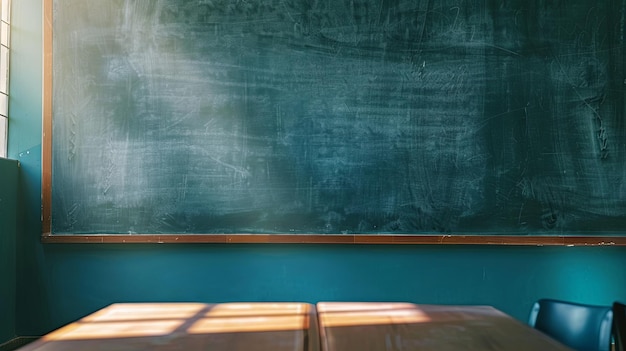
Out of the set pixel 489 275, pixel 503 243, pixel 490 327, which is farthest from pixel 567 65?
pixel 490 327

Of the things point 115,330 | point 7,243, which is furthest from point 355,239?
point 7,243

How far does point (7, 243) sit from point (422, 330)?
9.13 ft

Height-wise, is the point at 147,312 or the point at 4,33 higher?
the point at 4,33

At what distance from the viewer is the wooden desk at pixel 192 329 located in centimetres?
154

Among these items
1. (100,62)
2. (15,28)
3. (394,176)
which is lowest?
(394,176)

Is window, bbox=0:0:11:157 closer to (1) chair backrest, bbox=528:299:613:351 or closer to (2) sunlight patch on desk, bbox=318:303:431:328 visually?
(2) sunlight patch on desk, bbox=318:303:431:328

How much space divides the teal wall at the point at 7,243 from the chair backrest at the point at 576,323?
3.04 meters

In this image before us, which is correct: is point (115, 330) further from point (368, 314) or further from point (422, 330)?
point (422, 330)

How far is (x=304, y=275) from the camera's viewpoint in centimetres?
335

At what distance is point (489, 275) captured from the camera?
3.34m

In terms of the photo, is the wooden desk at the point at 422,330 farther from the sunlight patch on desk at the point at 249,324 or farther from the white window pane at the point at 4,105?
the white window pane at the point at 4,105

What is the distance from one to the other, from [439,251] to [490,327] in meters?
1.58

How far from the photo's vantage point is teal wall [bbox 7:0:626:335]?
3.32 m

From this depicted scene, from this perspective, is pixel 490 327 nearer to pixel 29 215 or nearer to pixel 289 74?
pixel 289 74
